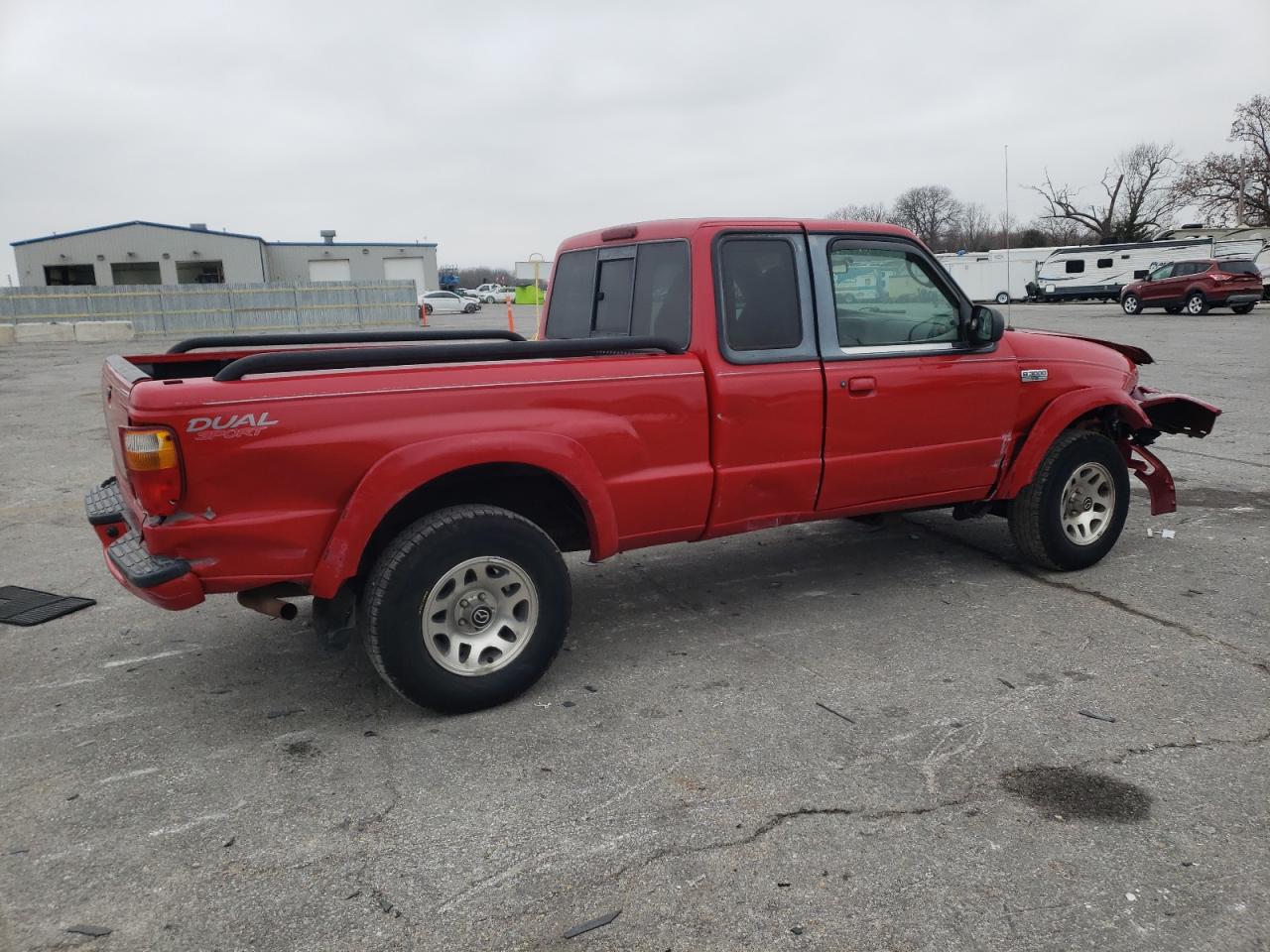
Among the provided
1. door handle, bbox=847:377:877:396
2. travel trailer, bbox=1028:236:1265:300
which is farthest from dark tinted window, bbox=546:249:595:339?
travel trailer, bbox=1028:236:1265:300

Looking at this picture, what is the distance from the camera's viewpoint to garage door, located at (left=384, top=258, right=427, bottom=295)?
5847 cm

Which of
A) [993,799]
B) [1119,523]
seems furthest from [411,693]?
→ [1119,523]

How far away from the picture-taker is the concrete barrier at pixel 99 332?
30.5 meters

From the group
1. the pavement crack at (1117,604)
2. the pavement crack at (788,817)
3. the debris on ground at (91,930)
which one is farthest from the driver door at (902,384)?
the debris on ground at (91,930)

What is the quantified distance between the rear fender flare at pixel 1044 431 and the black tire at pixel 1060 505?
0.07 meters

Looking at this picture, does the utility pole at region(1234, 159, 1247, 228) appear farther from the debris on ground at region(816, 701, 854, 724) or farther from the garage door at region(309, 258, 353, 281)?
the debris on ground at region(816, 701, 854, 724)

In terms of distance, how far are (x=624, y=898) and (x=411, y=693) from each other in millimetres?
1363

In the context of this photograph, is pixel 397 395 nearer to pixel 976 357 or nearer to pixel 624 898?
pixel 624 898

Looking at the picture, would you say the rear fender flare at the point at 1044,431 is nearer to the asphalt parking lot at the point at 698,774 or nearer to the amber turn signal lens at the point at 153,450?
the asphalt parking lot at the point at 698,774

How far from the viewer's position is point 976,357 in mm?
5035

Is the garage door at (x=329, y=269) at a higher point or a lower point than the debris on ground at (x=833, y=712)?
higher

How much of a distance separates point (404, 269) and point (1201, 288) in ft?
146

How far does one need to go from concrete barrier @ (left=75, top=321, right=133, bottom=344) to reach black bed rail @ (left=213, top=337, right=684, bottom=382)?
1233 inches

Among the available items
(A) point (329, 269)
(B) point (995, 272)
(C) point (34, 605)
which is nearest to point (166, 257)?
(A) point (329, 269)
